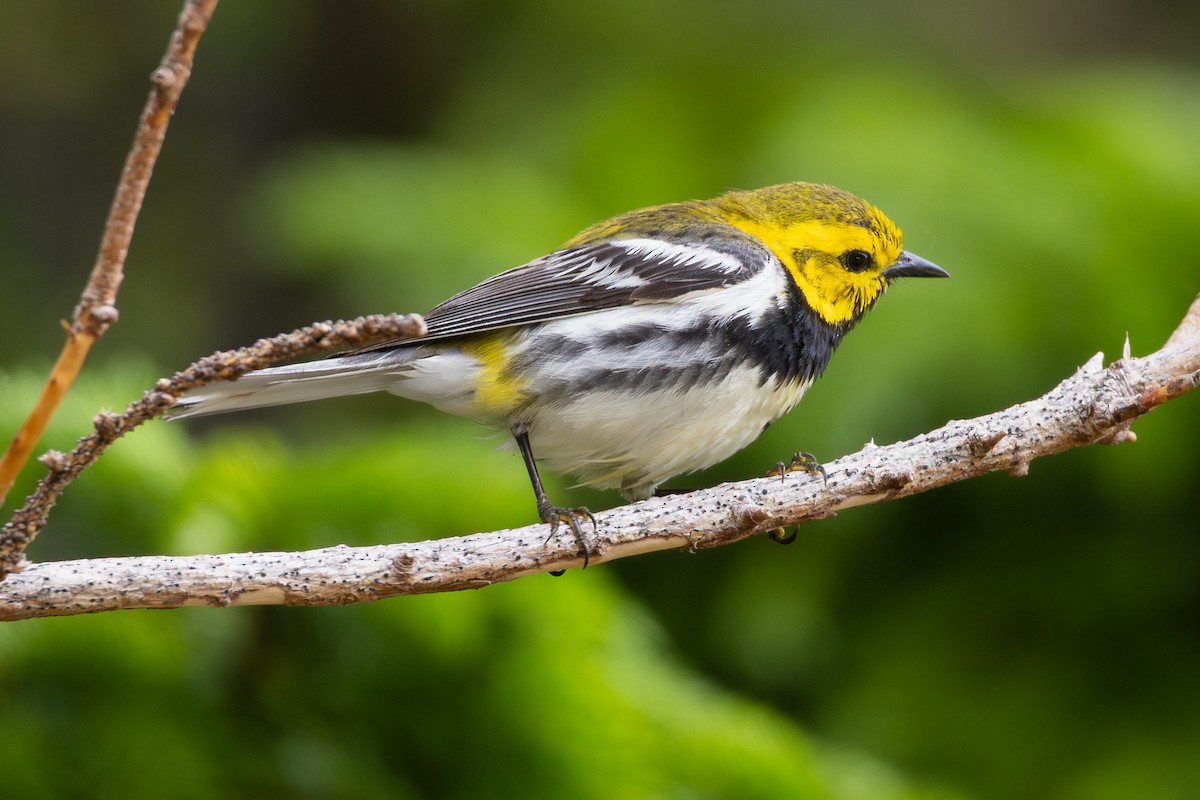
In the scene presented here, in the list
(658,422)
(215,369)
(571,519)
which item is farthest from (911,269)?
(215,369)

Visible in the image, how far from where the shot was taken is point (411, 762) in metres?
2.60

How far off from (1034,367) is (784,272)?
1035 mm

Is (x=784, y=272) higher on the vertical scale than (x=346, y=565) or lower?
higher

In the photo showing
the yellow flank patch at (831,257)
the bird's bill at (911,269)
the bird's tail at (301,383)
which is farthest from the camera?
the bird's bill at (911,269)

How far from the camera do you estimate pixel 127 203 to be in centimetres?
129

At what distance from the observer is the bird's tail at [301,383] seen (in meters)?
2.63

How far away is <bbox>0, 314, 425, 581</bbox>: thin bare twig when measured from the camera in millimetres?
1431

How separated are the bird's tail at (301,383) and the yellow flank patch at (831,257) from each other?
1008mm

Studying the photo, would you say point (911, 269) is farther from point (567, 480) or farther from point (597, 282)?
point (567, 480)

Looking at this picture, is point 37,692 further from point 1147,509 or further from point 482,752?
point 1147,509

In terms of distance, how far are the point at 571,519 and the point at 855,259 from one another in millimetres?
1328

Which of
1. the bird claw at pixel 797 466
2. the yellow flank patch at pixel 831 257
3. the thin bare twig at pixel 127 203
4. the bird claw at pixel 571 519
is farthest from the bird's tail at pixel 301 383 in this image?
the thin bare twig at pixel 127 203

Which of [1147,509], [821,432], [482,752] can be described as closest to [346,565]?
[482,752]

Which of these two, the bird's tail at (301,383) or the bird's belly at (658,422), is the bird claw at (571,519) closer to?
the bird's belly at (658,422)
